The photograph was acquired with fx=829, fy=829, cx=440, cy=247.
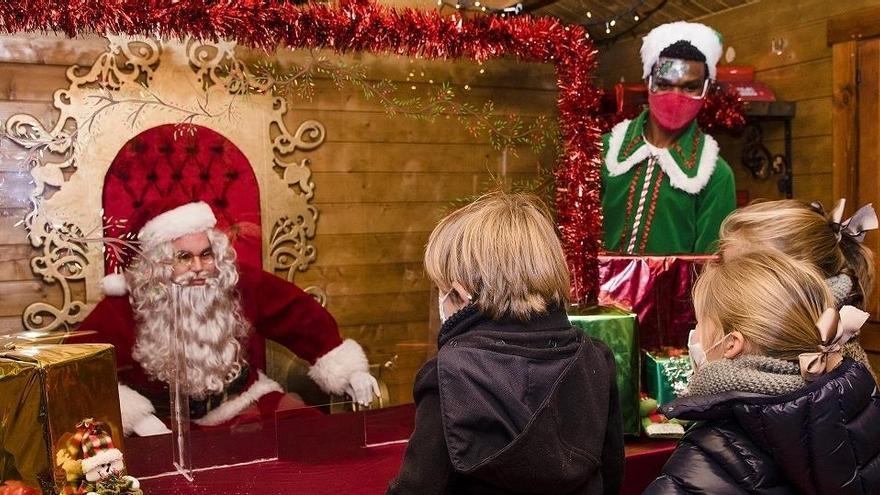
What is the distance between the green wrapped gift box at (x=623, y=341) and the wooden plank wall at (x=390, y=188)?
0.66m

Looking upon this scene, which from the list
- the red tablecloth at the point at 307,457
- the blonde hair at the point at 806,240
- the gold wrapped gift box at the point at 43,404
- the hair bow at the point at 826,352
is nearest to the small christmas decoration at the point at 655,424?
the red tablecloth at the point at 307,457

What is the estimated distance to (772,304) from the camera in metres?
1.46

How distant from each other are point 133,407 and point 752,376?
61.6 inches

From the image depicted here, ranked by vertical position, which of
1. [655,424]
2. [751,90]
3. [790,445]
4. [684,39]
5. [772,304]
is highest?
[684,39]

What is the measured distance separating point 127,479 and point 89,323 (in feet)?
3.26

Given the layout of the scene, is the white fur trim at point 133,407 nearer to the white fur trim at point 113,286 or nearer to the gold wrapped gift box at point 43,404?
the white fur trim at point 113,286

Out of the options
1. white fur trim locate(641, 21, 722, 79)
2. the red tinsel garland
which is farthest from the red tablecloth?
white fur trim locate(641, 21, 722, 79)

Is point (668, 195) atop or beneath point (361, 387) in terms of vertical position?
atop

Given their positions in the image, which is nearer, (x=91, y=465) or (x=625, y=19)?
(x=91, y=465)

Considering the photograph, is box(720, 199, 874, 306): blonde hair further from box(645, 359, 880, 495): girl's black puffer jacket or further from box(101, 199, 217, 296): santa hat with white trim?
box(101, 199, 217, 296): santa hat with white trim

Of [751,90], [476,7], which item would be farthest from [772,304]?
[751,90]

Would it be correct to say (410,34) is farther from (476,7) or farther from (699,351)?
(699,351)

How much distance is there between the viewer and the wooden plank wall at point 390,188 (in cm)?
263

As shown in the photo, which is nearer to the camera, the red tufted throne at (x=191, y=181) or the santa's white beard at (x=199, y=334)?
the santa's white beard at (x=199, y=334)
